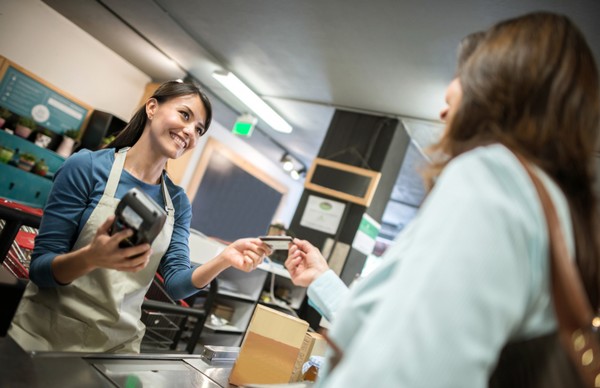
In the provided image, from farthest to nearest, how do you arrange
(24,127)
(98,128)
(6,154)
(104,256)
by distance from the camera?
(98,128), (24,127), (6,154), (104,256)

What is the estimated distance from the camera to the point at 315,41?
4078 millimetres

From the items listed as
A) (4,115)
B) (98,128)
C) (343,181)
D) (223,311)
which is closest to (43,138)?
(4,115)

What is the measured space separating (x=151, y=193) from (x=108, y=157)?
207 millimetres

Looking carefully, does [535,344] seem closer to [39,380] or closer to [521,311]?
[521,311]

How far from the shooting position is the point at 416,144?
6004 millimetres

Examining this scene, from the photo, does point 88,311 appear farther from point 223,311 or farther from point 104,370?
point 223,311

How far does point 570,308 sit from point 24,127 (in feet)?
20.0

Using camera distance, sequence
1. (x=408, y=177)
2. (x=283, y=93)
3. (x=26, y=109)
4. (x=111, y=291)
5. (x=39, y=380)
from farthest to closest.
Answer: (x=408, y=177), (x=283, y=93), (x=26, y=109), (x=111, y=291), (x=39, y=380)

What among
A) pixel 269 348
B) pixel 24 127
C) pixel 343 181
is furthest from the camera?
pixel 343 181

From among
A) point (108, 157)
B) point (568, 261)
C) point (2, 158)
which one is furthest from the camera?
point (2, 158)

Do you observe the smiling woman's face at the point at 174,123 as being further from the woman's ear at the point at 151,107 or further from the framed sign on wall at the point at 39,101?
the framed sign on wall at the point at 39,101

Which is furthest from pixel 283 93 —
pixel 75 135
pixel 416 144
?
pixel 75 135

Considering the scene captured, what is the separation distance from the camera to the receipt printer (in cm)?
101

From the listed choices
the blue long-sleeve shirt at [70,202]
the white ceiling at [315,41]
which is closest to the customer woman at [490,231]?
the blue long-sleeve shirt at [70,202]
